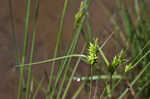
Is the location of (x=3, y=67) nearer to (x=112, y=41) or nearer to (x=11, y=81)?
(x=11, y=81)

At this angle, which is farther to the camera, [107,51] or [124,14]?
[107,51]

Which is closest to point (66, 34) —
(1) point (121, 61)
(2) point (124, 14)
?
(2) point (124, 14)

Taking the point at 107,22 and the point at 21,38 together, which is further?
the point at 107,22

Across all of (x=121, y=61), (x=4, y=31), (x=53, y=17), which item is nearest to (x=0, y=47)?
(x=4, y=31)

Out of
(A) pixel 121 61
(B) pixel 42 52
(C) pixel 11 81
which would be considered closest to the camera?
(A) pixel 121 61

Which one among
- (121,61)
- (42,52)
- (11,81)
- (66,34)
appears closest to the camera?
(121,61)

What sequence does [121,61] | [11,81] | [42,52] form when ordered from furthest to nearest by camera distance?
[42,52] < [11,81] < [121,61]

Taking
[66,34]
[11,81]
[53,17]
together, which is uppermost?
[53,17]

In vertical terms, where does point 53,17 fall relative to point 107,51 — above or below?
above

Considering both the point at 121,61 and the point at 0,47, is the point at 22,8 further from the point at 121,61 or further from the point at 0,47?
the point at 121,61
